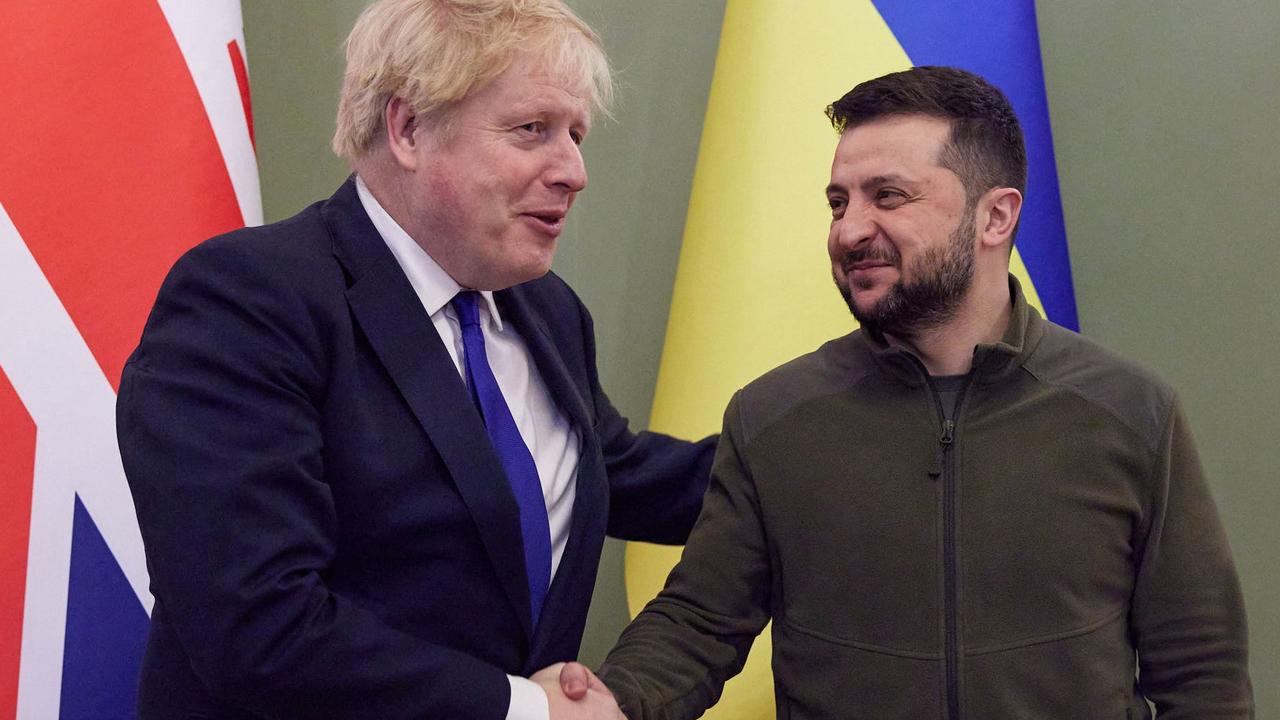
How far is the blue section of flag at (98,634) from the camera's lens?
140cm

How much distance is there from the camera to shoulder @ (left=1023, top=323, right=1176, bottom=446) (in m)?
1.32

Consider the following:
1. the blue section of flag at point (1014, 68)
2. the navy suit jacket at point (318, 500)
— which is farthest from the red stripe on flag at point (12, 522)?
the blue section of flag at point (1014, 68)

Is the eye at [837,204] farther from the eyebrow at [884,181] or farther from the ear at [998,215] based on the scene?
the ear at [998,215]

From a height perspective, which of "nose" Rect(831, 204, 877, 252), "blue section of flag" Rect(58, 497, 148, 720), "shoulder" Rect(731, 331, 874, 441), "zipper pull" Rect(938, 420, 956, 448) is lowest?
"blue section of flag" Rect(58, 497, 148, 720)

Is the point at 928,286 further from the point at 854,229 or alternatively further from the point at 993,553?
the point at 993,553

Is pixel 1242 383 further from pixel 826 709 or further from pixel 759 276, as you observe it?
pixel 826 709

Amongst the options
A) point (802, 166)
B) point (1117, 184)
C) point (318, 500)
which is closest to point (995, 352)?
point (802, 166)

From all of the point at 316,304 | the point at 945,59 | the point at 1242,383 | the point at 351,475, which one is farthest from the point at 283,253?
the point at 1242,383

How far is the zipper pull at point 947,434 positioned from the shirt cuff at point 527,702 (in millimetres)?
504

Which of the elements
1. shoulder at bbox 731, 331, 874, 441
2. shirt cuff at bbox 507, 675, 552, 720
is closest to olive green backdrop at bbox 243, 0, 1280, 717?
shoulder at bbox 731, 331, 874, 441

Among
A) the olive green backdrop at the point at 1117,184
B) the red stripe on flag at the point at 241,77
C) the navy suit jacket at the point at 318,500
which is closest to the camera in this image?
the navy suit jacket at the point at 318,500

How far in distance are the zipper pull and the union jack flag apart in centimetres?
93

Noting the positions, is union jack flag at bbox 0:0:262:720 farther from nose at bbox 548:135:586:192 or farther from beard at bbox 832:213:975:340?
A: beard at bbox 832:213:975:340

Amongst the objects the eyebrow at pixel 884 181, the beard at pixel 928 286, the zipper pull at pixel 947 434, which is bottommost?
the zipper pull at pixel 947 434
